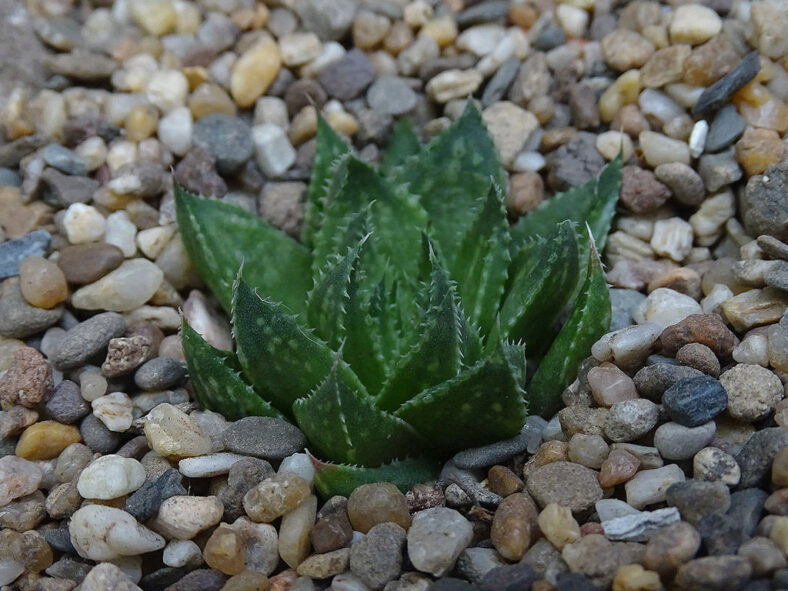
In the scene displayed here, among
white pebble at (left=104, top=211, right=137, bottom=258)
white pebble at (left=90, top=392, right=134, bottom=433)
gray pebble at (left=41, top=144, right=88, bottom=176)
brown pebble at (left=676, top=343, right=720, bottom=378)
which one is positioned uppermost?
gray pebble at (left=41, top=144, right=88, bottom=176)

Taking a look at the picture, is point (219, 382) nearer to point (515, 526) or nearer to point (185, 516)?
point (185, 516)

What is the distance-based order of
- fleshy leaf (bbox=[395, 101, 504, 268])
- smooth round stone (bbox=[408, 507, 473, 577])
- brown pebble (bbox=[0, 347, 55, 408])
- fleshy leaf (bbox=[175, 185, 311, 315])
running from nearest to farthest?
smooth round stone (bbox=[408, 507, 473, 577])
brown pebble (bbox=[0, 347, 55, 408])
fleshy leaf (bbox=[175, 185, 311, 315])
fleshy leaf (bbox=[395, 101, 504, 268])

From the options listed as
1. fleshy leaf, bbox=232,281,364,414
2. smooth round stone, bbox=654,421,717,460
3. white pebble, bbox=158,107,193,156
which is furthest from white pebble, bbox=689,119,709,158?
white pebble, bbox=158,107,193,156

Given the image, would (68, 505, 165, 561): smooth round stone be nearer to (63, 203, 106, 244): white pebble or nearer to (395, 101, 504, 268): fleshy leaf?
(63, 203, 106, 244): white pebble

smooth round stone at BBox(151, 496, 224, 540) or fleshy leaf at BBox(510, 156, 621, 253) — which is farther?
fleshy leaf at BBox(510, 156, 621, 253)

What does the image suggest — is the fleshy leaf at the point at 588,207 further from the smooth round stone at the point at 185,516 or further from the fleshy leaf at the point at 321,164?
the smooth round stone at the point at 185,516

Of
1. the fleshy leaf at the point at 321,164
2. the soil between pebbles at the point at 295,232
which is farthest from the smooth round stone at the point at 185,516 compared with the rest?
the fleshy leaf at the point at 321,164

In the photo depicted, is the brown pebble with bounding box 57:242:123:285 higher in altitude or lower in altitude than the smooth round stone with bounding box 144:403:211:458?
higher
